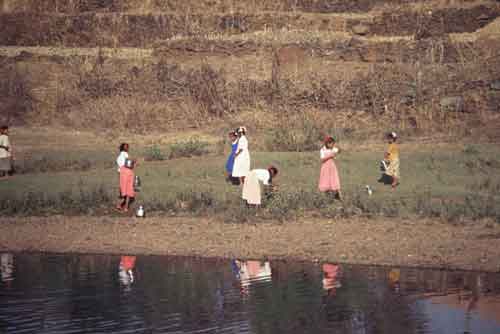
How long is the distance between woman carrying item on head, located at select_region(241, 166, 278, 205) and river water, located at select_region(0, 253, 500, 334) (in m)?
Result: 2.68

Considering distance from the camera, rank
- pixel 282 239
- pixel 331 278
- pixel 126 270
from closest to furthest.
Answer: pixel 331 278 → pixel 126 270 → pixel 282 239

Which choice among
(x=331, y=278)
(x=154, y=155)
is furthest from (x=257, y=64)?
(x=331, y=278)

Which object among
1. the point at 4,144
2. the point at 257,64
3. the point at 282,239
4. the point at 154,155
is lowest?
the point at 282,239

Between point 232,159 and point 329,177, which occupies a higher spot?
point 232,159

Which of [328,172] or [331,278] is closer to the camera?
[331,278]

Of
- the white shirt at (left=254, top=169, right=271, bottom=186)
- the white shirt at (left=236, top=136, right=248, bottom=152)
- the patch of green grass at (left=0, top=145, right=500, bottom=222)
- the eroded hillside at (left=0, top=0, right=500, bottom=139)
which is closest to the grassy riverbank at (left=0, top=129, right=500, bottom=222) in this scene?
the patch of green grass at (left=0, top=145, right=500, bottom=222)

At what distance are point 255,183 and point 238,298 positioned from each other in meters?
5.12

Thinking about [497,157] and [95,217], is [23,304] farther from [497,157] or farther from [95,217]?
[497,157]

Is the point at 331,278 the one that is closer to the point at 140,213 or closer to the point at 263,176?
the point at 263,176

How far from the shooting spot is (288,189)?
19109mm

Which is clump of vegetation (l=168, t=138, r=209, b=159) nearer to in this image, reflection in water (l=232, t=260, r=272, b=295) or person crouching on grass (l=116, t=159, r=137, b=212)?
person crouching on grass (l=116, t=159, r=137, b=212)

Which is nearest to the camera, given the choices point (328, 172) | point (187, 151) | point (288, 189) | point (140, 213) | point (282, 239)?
point (282, 239)

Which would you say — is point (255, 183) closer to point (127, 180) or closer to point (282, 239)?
point (282, 239)

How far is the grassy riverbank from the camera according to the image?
1697 cm
